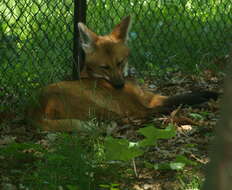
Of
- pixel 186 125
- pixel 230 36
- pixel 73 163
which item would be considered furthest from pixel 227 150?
pixel 230 36

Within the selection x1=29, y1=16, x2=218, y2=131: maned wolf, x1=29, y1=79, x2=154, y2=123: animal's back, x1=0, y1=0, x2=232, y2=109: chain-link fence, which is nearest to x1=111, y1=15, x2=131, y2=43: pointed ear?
x1=29, y1=16, x2=218, y2=131: maned wolf

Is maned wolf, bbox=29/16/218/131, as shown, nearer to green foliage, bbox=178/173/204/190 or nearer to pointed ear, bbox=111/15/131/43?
pointed ear, bbox=111/15/131/43

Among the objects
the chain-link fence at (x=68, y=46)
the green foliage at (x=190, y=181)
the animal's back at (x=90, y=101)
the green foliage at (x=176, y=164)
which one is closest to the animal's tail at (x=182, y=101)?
the animal's back at (x=90, y=101)

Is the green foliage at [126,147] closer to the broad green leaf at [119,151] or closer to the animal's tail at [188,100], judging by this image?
the broad green leaf at [119,151]

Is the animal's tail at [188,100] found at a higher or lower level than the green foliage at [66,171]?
higher

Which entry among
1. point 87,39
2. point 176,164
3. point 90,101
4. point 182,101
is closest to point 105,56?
point 87,39

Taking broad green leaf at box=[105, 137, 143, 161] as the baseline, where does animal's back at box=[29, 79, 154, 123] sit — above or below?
above

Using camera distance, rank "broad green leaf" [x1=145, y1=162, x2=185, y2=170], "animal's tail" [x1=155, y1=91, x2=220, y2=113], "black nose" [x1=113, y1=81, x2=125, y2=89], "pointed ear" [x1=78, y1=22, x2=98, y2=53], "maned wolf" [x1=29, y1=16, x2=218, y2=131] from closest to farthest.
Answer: "broad green leaf" [x1=145, y1=162, x2=185, y2=170] < "maned wolf" [x1=29, y1=16, x2=218, y2=131] < "animal's tail" [x1=155, y1=91, x2=220, y2=113] < "black nose" [x1=113, y1=81, x2=125, y2=89] < "pointed ear" [x1=78, y1=22, x2=98, y2=53]

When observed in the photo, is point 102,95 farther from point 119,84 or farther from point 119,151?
point 119,151

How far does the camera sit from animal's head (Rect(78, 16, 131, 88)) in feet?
16.4

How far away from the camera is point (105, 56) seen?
200 inches

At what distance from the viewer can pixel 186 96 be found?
4.81 m

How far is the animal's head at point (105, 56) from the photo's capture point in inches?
197

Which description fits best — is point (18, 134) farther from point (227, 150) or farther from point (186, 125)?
point (227, 150)
